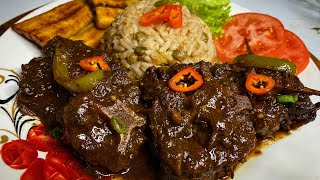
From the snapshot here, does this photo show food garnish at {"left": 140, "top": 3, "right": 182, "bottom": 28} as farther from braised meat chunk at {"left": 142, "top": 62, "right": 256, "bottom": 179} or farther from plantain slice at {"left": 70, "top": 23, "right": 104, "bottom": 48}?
braised meat chunk at {"left": 142, "top": 62, "right": 256, "bottom": 179}

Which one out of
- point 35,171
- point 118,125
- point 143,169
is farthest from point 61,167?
point 143,169

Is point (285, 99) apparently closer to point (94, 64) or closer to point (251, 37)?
point (251, 37)

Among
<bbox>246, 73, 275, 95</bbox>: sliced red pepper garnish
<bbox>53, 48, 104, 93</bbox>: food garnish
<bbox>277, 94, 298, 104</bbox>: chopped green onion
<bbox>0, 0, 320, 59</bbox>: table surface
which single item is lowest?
<bbox>0, 0, 320, 59</bbox>: table surface

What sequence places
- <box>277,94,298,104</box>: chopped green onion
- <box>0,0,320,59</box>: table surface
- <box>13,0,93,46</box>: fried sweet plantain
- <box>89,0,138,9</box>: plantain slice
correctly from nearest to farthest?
<box>277,94,298,104</box>: chopped green onion → <box>13,0,93,46</box>: fried sweet plantain → <box>89,0,138,9</box>: plantain slice → <box>0,0,320,59</box>: table surface

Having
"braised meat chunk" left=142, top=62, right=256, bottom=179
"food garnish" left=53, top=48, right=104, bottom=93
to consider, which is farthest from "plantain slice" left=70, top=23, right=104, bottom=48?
"braised meat chunk" left=142, top=62, right=256, bottom=179

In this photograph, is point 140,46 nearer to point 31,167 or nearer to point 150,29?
point 150,29

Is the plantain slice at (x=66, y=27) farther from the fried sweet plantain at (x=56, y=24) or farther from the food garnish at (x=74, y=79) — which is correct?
the food garnish at (x=74, y=79)
